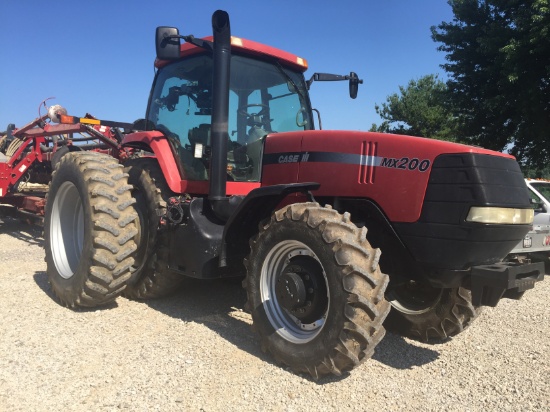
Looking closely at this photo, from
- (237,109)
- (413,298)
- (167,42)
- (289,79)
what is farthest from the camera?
(289,79)

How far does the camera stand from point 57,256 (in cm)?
491

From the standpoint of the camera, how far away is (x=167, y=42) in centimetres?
369

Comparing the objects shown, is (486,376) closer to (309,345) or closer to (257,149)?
(309,345)

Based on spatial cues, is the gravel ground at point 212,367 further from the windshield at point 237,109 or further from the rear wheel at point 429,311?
the windshield at point 237,109

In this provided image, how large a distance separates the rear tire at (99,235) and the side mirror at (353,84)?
8.45 feet

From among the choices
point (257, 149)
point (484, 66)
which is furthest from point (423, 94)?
point (257, 149)

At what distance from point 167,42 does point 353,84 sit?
2249mm

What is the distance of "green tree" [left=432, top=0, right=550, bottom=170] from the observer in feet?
35.7

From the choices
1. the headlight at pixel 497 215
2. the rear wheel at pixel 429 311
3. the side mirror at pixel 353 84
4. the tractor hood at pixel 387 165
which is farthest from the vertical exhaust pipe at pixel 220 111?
the headlight at pixel 497 215

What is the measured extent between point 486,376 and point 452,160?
158cm

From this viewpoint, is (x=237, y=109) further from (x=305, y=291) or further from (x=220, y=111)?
(x=305, y=291)

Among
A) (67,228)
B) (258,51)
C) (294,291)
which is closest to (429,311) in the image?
(294,291)

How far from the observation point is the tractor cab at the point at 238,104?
4246 millimetres

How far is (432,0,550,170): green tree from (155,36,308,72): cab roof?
798cm
